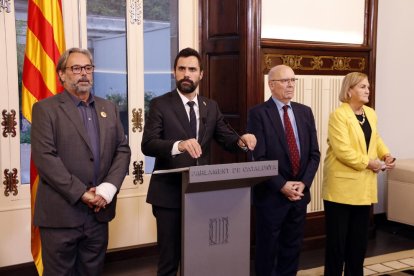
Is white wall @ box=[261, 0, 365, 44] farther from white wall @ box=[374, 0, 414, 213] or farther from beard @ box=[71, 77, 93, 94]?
beard @ box=[71, 77, 93, 94]

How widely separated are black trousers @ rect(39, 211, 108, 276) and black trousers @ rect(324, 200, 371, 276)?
4.97ft

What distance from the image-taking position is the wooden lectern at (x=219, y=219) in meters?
2.46

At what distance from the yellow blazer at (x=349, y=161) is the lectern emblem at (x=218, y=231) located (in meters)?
1.05

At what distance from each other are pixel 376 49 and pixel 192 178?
3.40m

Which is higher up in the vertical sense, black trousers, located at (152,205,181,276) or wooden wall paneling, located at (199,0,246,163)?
wooden wall paneling, located at (199,0,246,163)

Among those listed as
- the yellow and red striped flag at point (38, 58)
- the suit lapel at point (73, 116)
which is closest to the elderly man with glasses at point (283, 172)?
the suit lapel at point (73, 116)

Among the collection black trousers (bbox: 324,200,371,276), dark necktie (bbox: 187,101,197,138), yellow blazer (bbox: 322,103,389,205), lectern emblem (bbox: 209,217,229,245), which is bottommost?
black trousers (bbox: 324,200,371,276)

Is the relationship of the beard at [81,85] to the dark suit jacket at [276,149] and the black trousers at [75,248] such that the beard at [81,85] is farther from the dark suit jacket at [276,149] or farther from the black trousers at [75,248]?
the dark suit jacket at [276,149]

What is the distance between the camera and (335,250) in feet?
11.2

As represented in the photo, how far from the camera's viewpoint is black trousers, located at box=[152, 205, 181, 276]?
2.76 m

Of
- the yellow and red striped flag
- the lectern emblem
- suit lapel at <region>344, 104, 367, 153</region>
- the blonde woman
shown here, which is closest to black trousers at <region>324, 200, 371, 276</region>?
the blonde woman

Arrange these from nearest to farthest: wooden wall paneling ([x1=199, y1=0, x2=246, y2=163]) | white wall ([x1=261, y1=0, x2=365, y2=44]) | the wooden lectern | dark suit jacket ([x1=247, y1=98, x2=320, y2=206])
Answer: the wooden lectern → dark suit jacket ([x1=247, y1=98, x2=320, y2=206]) → wooden wall paneling ([x1=199, y1=0, x2=246, y2=163]) → white wall ([x1=261, y1=0, x2=365, y2=44])

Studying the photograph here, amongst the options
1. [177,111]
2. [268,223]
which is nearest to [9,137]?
[177,111]

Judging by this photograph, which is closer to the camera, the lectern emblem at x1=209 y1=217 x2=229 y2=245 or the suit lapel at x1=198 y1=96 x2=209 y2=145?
the lectern emblem at x1=209 y1=217 x2=229 y2=245
